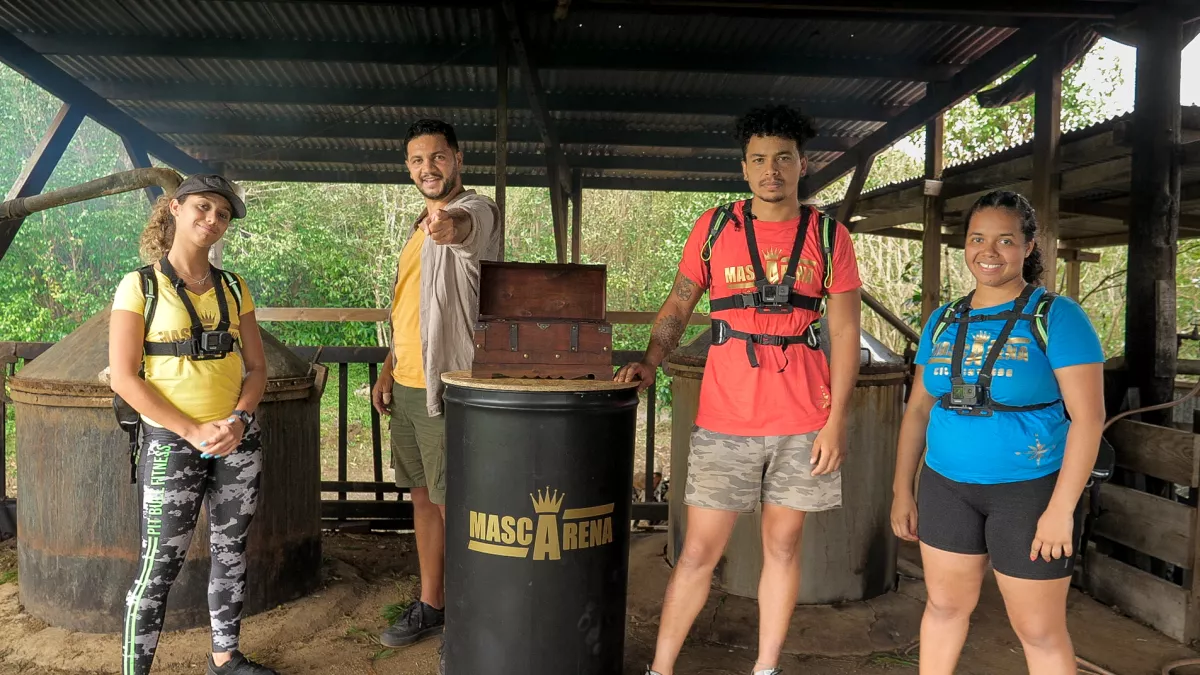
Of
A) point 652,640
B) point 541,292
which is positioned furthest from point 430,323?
point 652,640

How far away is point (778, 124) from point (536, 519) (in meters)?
1.56

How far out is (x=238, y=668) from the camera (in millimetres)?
2994

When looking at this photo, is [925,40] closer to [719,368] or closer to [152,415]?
[719,368]

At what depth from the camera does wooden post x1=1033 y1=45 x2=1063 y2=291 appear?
5133 mm

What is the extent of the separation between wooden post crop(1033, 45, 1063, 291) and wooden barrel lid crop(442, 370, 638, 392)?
376 cm

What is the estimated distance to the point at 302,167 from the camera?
31.6 ft

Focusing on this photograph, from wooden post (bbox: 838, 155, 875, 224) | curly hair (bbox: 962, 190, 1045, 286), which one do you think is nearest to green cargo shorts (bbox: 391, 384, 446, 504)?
curly hair (bbox: 962, 190, 1045, 286)

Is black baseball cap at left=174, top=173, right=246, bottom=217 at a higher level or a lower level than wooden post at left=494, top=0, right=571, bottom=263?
lower

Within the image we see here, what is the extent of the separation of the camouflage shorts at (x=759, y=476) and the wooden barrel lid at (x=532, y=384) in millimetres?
387

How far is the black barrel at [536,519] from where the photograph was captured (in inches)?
103

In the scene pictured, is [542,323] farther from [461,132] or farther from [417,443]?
[461,132]

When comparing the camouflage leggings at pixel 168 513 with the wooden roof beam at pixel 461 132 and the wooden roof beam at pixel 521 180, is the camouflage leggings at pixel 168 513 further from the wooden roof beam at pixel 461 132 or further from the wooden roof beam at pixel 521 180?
the wooden roof beam at pixel 521 180

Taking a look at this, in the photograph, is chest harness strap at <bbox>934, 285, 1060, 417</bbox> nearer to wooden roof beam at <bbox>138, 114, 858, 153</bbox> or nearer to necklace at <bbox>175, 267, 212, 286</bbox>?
necklace at <bbox>175, 267, 212, 286</bbox>

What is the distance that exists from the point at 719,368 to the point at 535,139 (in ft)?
20.0
